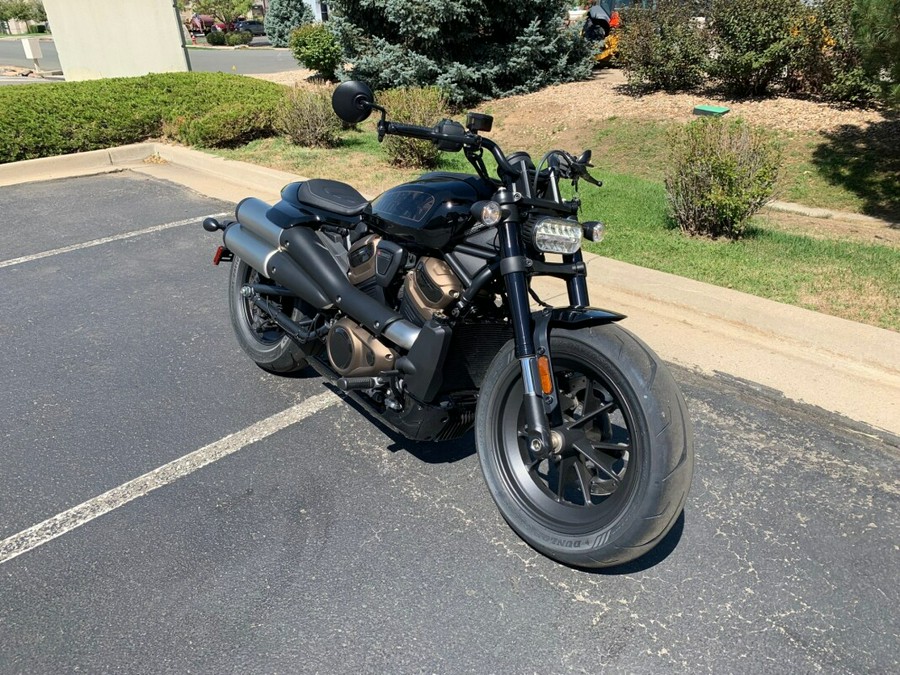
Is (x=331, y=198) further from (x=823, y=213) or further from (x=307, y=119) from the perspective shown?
(x=307, y=119)

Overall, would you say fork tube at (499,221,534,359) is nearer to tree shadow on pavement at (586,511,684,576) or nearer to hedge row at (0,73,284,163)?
tree shadow on pavement at (586,511,684,576)

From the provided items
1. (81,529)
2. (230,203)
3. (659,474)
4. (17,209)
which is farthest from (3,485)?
(17,209)

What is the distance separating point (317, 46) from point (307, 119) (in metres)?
7.00

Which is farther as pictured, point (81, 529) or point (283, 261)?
point (283, 261)

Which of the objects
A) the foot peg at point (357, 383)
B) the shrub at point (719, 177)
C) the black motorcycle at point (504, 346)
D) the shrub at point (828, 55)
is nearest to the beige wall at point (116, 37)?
the shrub at point (828, 55)

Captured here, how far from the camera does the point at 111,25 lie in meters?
13.4

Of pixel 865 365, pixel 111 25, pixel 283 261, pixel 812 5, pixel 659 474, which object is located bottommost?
pixel 865 365

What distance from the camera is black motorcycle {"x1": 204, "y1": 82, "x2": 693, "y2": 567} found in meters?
2.38

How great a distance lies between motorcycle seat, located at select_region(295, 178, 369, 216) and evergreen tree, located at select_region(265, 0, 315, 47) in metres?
29.9

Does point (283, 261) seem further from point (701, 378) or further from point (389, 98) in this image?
point (389, 98)

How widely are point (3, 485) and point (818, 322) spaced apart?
15.0 ft

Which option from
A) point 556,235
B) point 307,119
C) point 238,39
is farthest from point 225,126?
point 238,39

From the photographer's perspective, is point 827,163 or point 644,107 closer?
point 827,163

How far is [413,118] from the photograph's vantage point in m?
9.36
